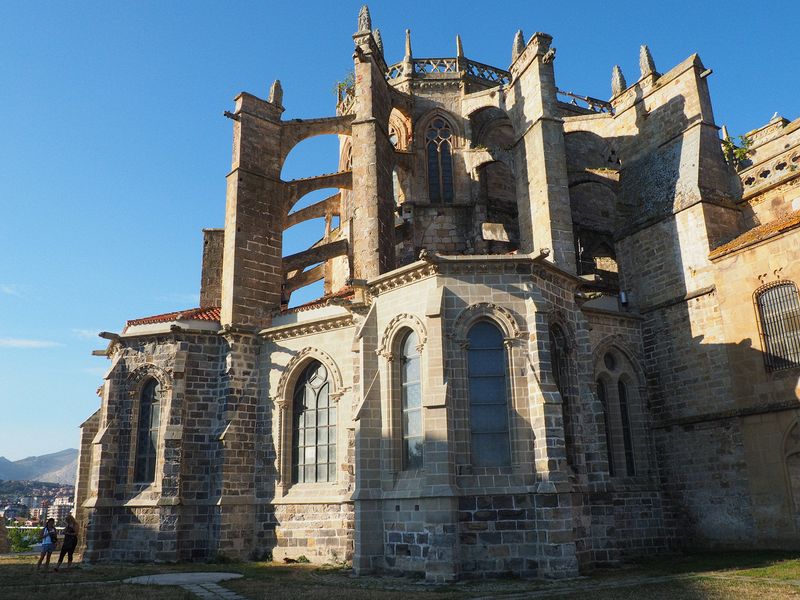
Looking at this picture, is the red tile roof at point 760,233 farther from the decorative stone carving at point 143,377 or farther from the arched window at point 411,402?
the decorative stone carving at point 143,377

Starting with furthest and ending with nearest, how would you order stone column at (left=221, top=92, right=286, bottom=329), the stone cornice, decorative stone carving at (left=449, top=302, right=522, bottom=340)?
1. stone column at (left=221, top=92, right=286, bottom=329)
2. the stone cornice
3. decorative stone carving at (left=449, top=302, right=522, bottom=340)

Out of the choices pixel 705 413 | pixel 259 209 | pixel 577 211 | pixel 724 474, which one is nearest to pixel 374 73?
pixel 259 209

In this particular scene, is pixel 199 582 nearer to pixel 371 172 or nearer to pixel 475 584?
pixel 475 584

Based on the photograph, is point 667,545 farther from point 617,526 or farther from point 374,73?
point 374,73

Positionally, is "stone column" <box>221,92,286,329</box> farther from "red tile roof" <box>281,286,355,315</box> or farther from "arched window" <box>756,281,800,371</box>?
"arched window" <box>756,281,800,371</box>

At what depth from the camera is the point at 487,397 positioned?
13445 mm

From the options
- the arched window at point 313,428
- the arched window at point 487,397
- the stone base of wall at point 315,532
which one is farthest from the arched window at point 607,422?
the arched window at point 313,428

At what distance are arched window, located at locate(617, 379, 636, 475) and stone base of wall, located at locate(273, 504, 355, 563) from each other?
7132 millimetres

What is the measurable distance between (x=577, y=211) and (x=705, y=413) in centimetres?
956

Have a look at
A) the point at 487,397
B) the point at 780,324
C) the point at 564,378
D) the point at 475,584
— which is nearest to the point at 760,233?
the point at 780,324

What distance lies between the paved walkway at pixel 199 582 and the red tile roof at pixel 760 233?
13.3 metres

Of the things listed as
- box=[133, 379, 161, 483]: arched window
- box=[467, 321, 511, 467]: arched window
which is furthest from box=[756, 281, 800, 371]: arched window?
box=[133, 379, 161, 483]: arched window

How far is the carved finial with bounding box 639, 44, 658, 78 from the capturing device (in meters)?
20.1

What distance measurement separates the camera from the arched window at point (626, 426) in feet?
56.2
